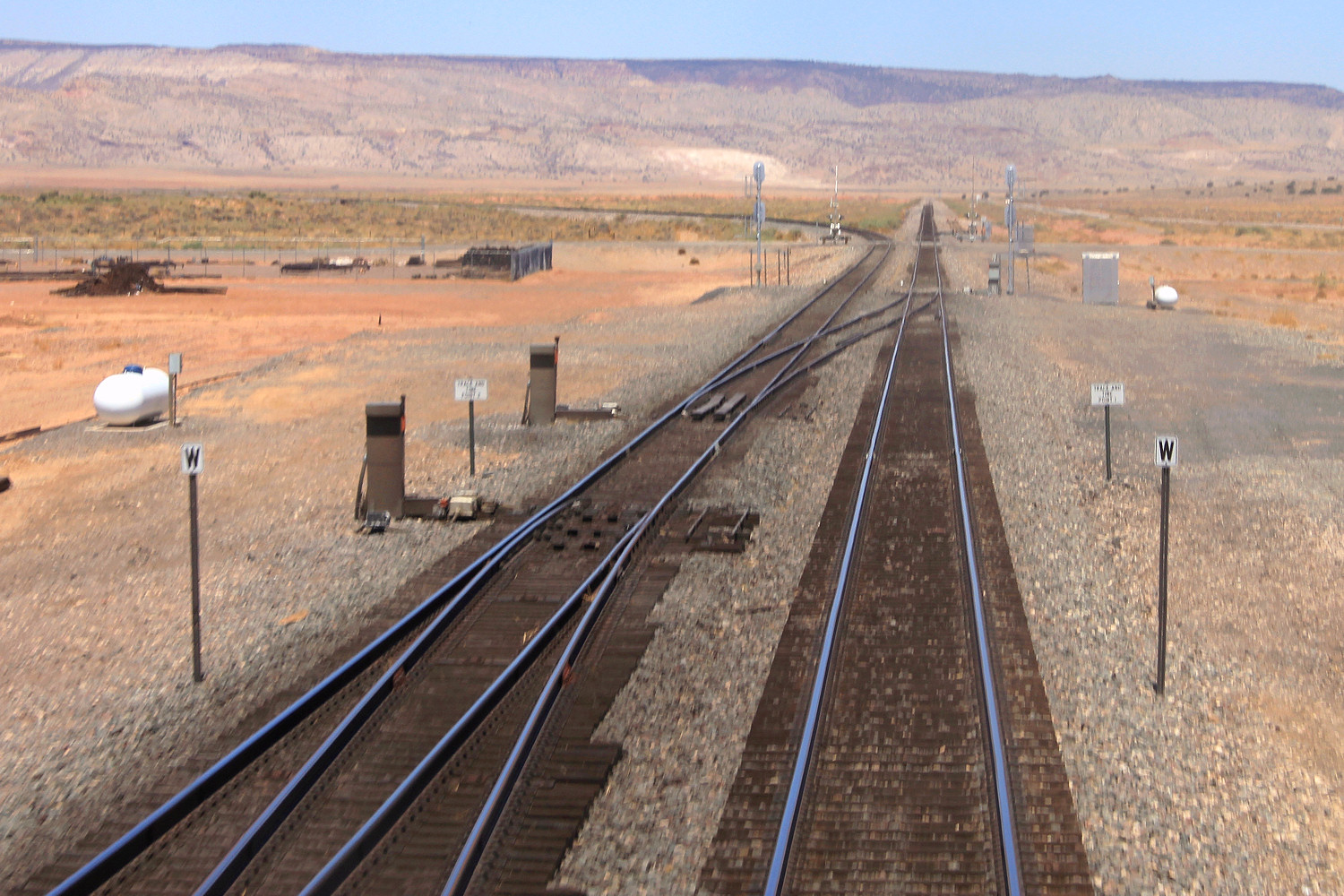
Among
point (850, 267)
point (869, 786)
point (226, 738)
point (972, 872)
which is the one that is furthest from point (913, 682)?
point (850, 267)

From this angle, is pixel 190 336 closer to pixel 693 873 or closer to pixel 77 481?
pixel 77 481

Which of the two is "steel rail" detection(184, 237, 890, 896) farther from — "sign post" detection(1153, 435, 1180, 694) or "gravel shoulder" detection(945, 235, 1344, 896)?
"sign post" detection(1153, 435, 1180, 694)

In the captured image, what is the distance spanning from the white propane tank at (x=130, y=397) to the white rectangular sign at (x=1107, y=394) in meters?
13.8

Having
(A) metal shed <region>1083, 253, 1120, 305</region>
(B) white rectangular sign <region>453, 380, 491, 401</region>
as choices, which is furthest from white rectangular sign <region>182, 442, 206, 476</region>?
(A) metal shed <region>1083, 253, 1120, 305</region>

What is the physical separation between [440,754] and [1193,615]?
683 centimetres

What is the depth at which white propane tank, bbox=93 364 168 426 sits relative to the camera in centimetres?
1997

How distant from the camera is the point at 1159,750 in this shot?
27.8 ft

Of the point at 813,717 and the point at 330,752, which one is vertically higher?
the point at 813,717

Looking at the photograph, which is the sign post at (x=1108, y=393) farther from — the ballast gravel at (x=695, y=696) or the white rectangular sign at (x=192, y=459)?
the white rectangular sign at (x=192, y=459)

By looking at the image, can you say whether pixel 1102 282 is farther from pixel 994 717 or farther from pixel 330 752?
pixel 330 752

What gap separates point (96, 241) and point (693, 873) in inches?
3053

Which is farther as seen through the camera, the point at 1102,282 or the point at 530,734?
the point at 1102,282

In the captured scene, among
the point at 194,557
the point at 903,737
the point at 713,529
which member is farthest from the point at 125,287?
the point at 903,737

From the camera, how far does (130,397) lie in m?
20.0
